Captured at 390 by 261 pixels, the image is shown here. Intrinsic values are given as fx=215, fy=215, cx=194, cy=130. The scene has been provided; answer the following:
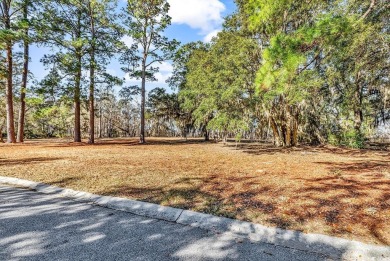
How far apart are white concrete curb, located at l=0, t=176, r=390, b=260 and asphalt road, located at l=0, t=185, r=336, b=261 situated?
0.12 meters

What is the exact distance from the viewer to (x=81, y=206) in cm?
354

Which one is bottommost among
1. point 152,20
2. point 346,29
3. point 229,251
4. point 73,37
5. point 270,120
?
point 229,251

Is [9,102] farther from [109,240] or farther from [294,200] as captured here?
[294,200]

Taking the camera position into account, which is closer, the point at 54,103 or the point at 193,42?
the point at 54,103

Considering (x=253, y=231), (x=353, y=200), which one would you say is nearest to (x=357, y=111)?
(x=353, y=200)

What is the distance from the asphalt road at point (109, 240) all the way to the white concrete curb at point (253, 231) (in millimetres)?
117

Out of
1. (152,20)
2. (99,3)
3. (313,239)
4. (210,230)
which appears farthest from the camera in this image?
(152,20)

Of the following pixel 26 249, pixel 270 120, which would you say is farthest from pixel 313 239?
pixel 270 120

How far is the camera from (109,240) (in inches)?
96.9

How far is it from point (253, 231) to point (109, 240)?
1.74m

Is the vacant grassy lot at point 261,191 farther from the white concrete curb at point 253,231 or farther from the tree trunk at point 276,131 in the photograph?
the tree trunk at point 276,131

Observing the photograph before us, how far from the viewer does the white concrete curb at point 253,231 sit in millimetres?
2268

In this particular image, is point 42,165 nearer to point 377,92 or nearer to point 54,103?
point 54,103

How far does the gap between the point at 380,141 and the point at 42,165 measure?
2143 cm
